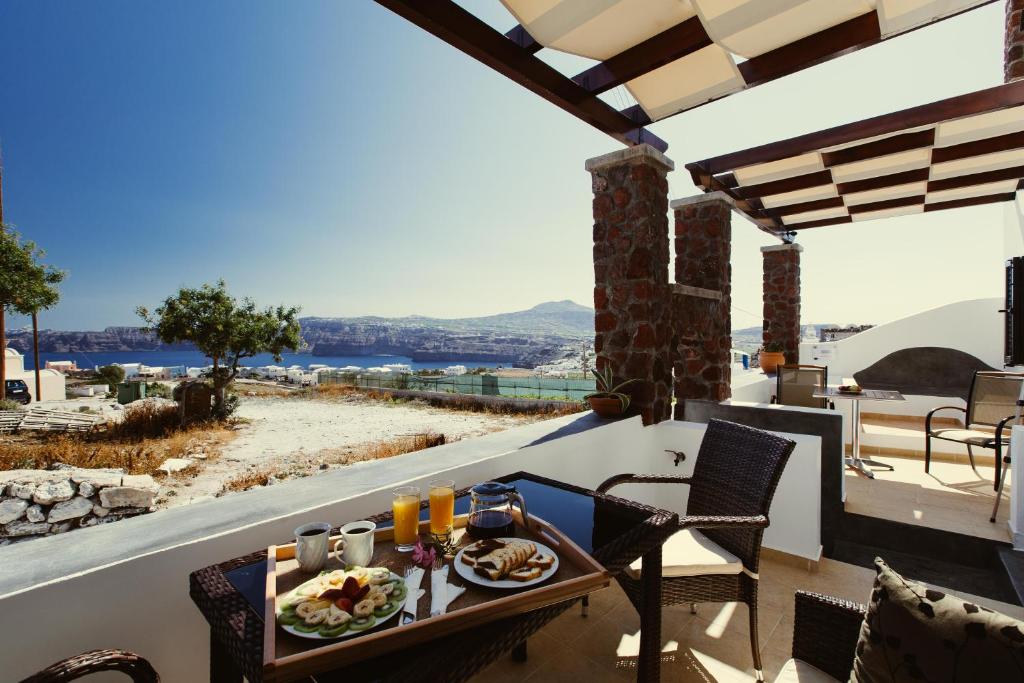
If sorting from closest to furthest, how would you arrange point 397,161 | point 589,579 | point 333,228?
point 589,579 < point 397,161 < point 333,228

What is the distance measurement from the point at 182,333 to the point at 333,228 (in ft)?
83.8

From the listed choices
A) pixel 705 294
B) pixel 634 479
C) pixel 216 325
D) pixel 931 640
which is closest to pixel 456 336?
pixel 216 325

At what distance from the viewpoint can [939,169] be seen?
337cm

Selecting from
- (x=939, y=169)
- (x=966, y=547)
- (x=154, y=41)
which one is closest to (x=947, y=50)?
(x=939, y=169)

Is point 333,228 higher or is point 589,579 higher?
point 333,228

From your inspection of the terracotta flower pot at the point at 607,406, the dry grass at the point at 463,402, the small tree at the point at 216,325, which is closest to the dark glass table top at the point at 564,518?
the terracotta flower pot at the point at 607,406

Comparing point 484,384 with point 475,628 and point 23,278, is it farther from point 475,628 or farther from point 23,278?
point 475,628

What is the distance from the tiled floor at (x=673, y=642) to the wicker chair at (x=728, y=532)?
159 millimetres

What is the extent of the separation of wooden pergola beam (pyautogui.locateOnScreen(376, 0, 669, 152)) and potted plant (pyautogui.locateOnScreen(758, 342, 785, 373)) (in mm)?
3985

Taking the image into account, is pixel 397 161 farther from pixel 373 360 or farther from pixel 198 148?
pixel 373 360

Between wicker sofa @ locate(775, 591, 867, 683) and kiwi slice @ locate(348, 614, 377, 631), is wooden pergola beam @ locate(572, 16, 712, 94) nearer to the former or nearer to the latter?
wicker sofa @ locate(775, 591, 867, 683)

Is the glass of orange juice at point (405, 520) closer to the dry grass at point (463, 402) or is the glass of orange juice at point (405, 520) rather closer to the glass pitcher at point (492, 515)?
the glass pitcher at point (492, 515)

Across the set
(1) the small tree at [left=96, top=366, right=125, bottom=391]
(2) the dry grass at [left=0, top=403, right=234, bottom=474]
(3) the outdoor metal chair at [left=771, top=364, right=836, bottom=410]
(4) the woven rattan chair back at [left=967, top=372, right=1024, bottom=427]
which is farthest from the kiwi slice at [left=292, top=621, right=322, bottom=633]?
(1) the small tree at [left=96, top=366, right=125, bottom=391]

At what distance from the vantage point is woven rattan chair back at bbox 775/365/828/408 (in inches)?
151
